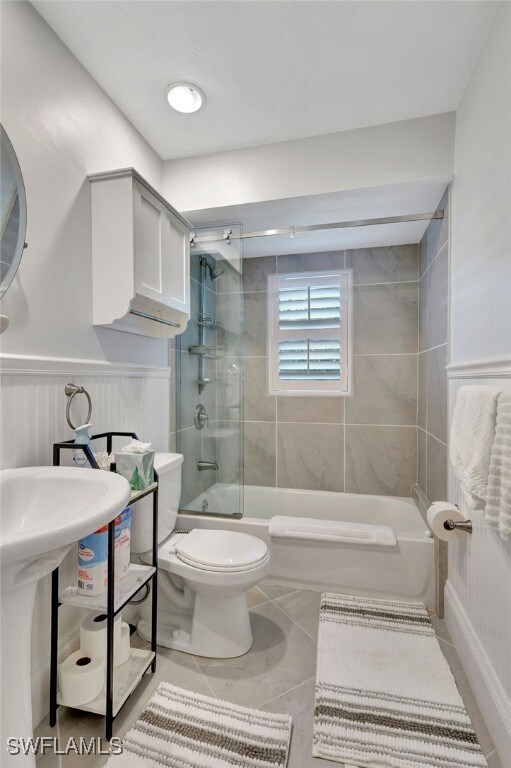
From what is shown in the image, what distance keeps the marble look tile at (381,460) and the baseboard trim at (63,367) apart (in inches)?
65.5

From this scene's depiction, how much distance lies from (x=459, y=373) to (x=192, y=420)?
151cm

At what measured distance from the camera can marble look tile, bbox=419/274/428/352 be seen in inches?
95.6

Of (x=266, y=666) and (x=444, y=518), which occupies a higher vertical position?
(x=444, y=518)

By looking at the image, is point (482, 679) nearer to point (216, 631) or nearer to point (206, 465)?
point (216, 631)

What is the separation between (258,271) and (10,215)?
2.03 m

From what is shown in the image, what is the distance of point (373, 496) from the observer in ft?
8.90

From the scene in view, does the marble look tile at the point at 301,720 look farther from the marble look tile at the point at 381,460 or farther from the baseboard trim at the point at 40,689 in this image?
the marble look tile at the point at 381,460

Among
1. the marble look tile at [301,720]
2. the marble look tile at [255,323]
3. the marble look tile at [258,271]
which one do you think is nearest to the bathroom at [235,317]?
the marble look tile at [301,720]

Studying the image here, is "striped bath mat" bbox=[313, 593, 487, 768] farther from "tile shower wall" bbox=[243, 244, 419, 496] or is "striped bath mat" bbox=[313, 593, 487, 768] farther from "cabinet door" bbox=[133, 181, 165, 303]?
"cabinet door" bbox=[133, 181, 165, 303]

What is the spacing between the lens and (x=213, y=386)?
7.64ft

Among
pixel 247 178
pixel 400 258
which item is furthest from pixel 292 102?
pixel 400 258

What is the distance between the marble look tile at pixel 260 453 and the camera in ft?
9.76

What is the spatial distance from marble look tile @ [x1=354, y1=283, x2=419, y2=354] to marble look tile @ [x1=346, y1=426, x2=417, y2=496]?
615 mm

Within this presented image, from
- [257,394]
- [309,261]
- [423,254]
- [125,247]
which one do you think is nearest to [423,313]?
[423,254]
